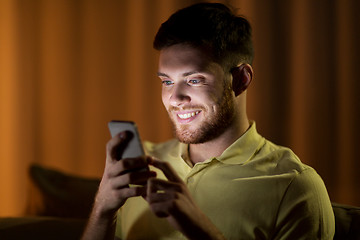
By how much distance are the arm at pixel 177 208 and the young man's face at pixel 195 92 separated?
260 millimetres

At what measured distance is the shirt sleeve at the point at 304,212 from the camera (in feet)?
3.15

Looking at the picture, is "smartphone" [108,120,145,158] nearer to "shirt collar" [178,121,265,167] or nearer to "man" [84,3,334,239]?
"man" [84,3,334,239]

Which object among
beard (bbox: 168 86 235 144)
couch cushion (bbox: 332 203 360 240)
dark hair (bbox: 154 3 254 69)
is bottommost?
couch cushion (bbox: 332 203 360 240)

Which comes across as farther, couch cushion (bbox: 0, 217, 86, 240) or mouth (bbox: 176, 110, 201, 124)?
couch cushion (bbox: 0, 217, 86, 240)

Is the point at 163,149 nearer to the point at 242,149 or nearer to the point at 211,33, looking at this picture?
the point at 242,149

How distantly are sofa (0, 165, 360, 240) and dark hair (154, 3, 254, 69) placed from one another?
21.0 inches

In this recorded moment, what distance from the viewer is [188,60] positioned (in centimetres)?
108

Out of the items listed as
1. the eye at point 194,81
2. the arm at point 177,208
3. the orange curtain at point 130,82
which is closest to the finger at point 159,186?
the arm at point 177,208

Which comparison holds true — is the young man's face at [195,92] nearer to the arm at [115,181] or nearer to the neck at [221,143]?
the neck at [221,143]

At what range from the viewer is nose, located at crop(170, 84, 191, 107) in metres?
1.09

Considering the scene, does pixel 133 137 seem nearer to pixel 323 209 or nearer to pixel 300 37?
pixel 323 209

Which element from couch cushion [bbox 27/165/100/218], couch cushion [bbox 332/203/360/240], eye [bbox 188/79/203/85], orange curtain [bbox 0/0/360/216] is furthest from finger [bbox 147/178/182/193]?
orange curtain [bbox 0/0/360/216]

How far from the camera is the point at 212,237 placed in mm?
887

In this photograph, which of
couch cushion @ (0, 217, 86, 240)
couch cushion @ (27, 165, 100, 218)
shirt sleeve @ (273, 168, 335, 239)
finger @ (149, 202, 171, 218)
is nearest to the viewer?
finger @ (149, 202, 171, 218)
